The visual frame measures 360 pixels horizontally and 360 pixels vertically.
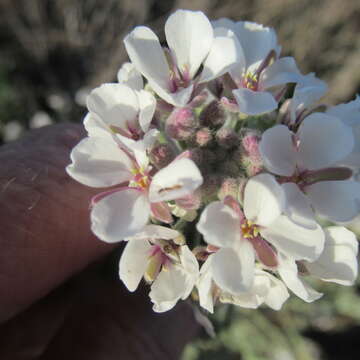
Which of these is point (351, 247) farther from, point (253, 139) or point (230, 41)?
point (230, 41)

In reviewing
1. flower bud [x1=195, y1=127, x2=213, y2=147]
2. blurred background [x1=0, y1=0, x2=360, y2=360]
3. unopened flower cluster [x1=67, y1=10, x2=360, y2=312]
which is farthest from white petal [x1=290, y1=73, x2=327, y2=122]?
blurred background [x1=0, y1=0, x2=360, y2=360]

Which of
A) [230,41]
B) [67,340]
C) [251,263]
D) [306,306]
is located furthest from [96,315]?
[306,306]

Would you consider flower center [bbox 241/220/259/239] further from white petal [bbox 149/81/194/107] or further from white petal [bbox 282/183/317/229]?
white petal [bbox 149/81/194/107]

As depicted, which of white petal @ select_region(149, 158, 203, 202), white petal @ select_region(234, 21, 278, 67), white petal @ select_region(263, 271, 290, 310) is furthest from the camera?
white petal @ select_region(234, 21, 278, 67)

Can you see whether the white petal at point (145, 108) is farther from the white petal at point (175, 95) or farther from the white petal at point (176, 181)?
the white petal at point (176, 181)

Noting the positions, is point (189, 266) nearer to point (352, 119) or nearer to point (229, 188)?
point (229, 188)

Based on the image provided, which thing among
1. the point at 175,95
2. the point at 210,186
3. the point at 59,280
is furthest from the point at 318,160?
the point at 59,280
